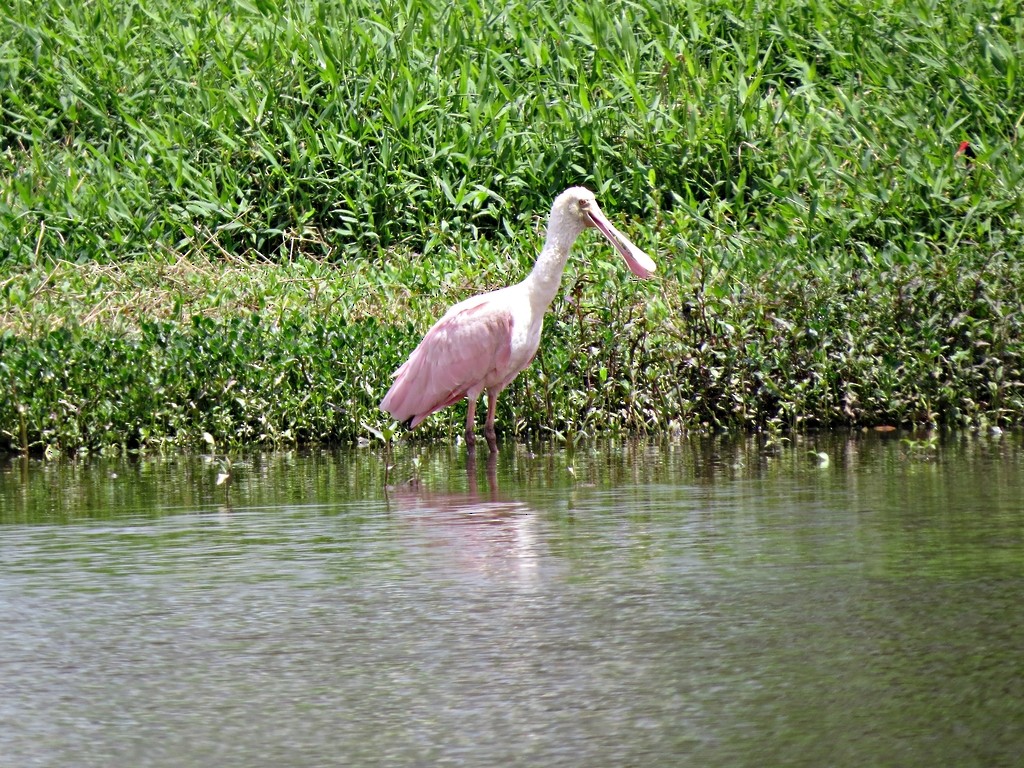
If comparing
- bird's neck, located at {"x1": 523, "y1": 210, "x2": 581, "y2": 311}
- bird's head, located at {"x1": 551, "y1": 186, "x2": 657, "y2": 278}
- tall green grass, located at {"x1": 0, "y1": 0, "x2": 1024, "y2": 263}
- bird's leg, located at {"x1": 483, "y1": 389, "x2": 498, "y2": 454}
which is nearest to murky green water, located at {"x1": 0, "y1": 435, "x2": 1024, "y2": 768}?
bird's leg, located at {"x1": 483, "y1": 389, "x2": 498, "y2": 454}

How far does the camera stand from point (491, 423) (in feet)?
33.6

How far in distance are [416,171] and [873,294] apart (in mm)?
5792

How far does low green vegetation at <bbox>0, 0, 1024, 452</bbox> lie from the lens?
10.9 metres

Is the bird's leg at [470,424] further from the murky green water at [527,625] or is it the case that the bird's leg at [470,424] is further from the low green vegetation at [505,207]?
the murky green water at [527,625]

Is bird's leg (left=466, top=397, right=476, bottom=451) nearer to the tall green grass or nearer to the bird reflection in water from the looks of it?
Result: the bird reflection in water

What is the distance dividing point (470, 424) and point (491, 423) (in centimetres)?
17

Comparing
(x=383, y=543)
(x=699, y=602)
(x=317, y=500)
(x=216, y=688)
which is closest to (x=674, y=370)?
(x=317, y=500)

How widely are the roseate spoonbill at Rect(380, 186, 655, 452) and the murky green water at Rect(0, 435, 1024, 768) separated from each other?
1808 millimetres

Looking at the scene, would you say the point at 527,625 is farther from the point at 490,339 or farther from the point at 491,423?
the point at 491,423

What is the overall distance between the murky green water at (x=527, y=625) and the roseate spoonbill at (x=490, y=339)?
1.81m

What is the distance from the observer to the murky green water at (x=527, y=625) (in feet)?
12.4

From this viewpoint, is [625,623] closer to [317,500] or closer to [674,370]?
[317,500]

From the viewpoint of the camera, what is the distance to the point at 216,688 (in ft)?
14.0

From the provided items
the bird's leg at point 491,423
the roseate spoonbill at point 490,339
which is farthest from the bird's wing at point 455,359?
the bird's leg at point 491,423
